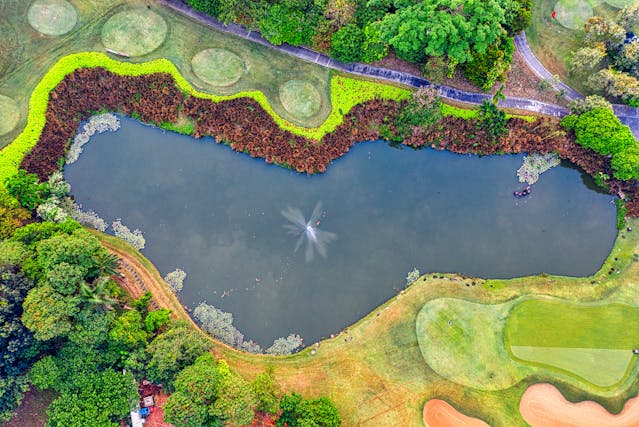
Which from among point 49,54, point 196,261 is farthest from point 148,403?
point 49,54

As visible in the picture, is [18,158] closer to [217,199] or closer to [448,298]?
[217,199]

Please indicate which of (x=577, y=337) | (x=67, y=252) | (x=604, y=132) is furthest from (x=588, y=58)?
(x=67, y=252)

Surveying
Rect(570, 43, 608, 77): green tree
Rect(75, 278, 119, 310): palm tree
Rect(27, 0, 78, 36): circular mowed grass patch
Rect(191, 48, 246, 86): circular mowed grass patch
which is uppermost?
Rect(27, 0, 78, 36): circular mowed grass patch

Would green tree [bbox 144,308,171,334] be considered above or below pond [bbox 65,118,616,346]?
below

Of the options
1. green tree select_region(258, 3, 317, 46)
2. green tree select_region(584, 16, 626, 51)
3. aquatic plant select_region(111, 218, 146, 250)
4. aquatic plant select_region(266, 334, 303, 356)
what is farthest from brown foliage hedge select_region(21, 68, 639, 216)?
aquatic plant select_region(266, 334, 303, 356)

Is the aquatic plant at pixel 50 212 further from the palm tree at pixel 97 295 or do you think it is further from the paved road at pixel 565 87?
the paved road at pixel 565 87

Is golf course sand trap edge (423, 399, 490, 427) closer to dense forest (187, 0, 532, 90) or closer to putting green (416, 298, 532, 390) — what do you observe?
putting green (416, 298, 532, 390)

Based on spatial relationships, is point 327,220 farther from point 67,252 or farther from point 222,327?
point 67,252
